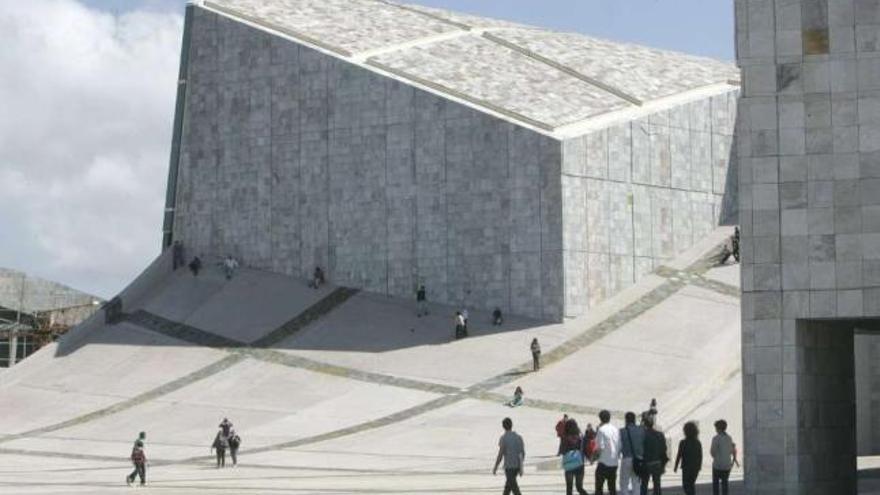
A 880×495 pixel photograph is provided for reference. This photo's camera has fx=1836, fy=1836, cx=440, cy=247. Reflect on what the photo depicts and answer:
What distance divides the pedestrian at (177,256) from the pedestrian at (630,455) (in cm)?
4344

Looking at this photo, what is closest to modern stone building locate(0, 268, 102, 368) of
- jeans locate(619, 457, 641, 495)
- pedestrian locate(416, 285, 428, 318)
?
pedestrian locate(416, 285, 428, 318)

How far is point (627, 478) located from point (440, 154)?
36.2 metres

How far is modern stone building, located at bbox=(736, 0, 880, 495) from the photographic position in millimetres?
27266

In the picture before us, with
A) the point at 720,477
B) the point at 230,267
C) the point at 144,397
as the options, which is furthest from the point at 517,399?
the point at 720,477

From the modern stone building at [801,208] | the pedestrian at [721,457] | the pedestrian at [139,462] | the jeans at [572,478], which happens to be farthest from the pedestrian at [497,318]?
the pedestrian at [721,457]

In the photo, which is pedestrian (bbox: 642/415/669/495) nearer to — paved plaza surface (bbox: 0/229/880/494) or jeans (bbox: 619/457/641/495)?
jeans (bbox: 619/457/641/495)

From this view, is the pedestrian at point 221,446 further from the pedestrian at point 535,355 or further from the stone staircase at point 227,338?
the stone staircase at point 227,338

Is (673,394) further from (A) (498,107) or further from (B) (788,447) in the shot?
(B) (788,447)

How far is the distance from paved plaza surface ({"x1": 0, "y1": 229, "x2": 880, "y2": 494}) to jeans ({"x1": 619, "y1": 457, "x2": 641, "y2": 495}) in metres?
10.9

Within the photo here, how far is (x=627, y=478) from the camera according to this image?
25.9 metres

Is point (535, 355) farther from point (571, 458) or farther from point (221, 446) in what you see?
point (571, 458)

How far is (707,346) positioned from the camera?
5400cm

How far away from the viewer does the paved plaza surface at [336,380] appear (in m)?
44.8

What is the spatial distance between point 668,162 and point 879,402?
2190cm
